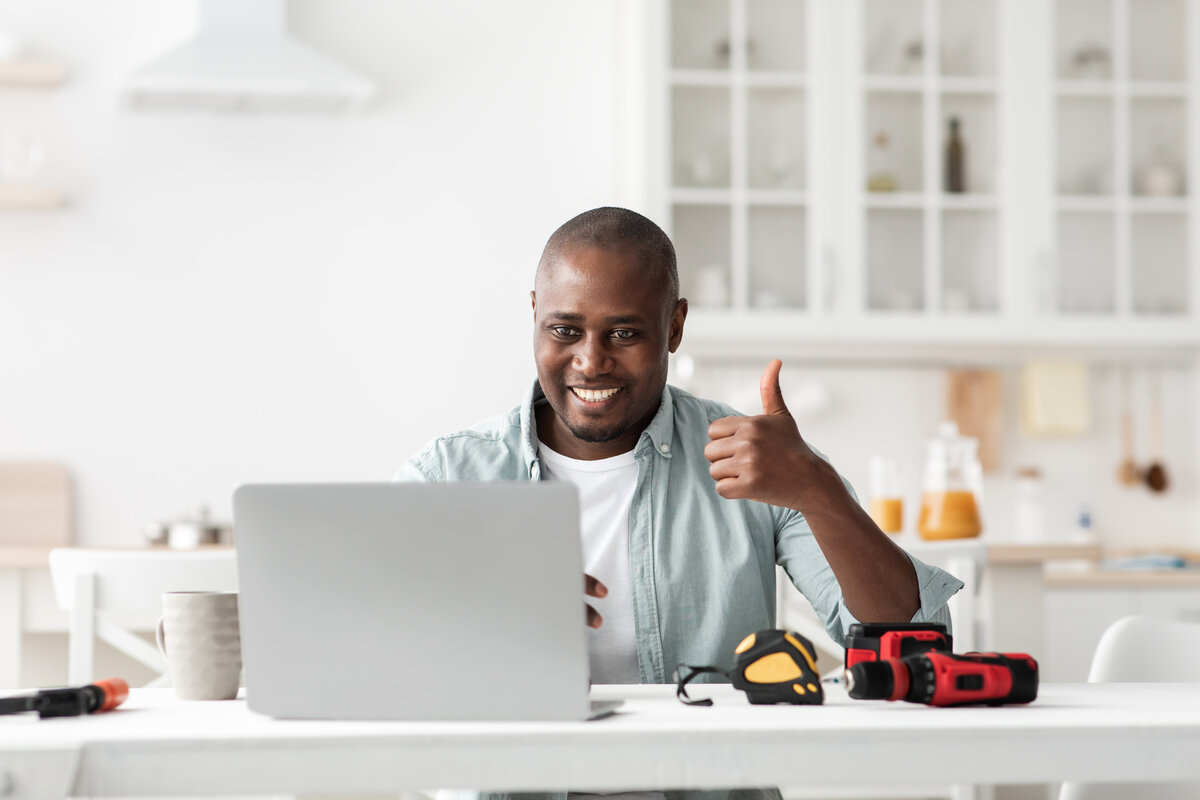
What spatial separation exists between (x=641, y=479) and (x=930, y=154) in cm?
227

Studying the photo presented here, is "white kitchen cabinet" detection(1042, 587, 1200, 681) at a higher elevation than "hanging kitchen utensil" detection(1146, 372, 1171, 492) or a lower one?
lower

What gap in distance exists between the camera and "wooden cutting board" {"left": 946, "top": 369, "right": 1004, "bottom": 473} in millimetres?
3486

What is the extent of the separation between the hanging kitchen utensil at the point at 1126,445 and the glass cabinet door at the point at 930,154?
578 millimetres

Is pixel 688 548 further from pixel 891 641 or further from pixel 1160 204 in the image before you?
pixel 1160 204

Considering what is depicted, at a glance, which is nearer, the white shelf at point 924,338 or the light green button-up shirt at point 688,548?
the light green button-up shirt at point 688,548

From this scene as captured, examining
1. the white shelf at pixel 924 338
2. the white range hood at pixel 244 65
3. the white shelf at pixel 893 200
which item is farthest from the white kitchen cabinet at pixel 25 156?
the white shelf at pixel 893 200

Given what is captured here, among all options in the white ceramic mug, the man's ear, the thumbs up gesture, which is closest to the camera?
the white ceramic mug

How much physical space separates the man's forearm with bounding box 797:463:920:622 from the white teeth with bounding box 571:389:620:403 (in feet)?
0.98

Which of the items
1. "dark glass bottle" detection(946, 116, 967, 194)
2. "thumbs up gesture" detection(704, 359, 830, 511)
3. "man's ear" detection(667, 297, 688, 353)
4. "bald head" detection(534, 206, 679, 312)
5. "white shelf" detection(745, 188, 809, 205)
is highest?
"dark glass bottle" detection(946, 116, 967, 194)

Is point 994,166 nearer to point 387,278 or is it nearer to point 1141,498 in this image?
point 1141,498

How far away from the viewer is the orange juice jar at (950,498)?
243cm

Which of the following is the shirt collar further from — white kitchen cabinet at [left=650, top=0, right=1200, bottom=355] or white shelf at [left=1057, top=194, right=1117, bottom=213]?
white shelf at [left=1057, top=194, right=1117, bottom=213]

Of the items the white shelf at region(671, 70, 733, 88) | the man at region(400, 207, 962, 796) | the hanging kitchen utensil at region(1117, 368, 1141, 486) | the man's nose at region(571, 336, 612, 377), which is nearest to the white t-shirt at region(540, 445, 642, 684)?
the man at region(400, 207, 962, 796)

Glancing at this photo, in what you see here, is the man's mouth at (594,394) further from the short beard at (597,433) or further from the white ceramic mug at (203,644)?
the white ceramic mug at (203,644)
